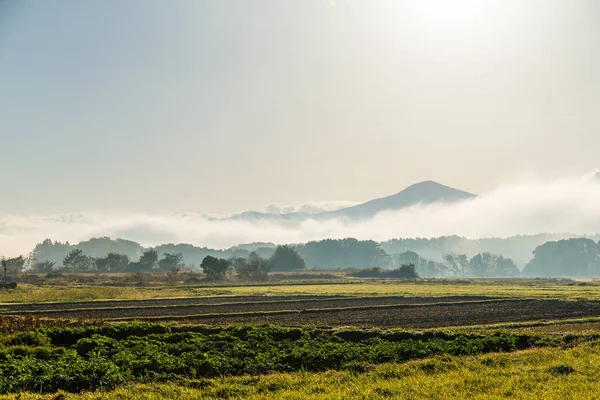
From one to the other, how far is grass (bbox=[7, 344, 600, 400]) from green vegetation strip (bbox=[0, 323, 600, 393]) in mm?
1285

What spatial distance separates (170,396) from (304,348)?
852 cm

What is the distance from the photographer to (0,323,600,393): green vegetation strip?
17500 mm

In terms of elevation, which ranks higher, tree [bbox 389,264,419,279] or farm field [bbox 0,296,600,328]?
farm field [bbox 0,296,600,328]

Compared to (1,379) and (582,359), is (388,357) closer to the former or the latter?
(582,359)


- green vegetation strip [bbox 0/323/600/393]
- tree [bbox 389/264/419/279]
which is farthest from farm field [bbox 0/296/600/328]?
tree [bbox 389/264/419/279]

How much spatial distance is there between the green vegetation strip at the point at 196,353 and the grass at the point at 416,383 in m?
1.28

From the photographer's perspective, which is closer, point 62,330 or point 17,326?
point 62,330

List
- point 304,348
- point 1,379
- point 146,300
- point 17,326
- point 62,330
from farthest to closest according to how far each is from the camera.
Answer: point 146,300 < point 17,326 < point 62,330 < point 304,348 < point 1,379

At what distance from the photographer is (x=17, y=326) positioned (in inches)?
1221

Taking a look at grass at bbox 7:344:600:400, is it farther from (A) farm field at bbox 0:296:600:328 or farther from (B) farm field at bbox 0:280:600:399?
(A) farm field at bbox 0:296:600:328

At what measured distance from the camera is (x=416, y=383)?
16.6 m

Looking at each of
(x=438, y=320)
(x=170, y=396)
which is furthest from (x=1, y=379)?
(x=438, y=320)

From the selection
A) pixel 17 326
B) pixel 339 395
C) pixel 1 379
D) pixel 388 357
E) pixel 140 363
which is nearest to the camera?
pixel 339 395

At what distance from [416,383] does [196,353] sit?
999cm
